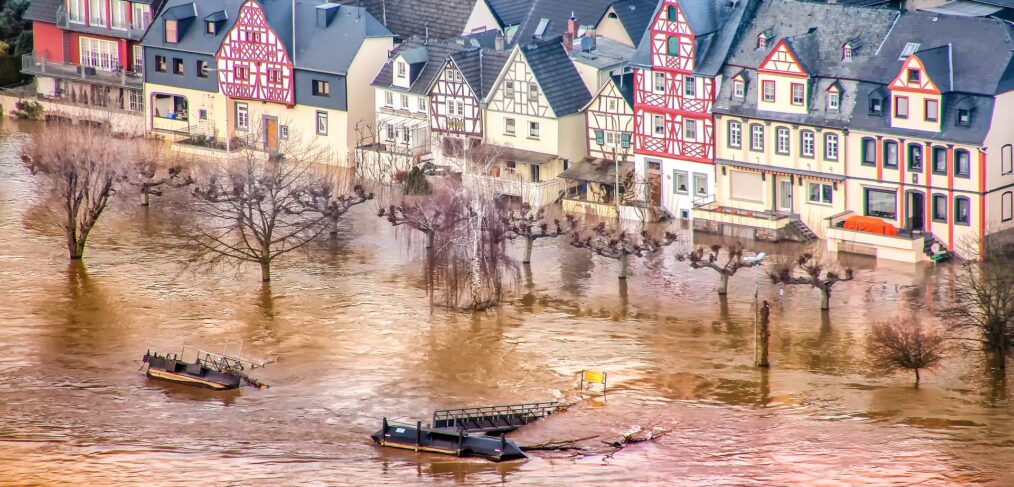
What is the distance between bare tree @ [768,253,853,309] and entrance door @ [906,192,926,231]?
25.8 feet

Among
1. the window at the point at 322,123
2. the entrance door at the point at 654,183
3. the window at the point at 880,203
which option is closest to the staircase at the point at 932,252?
the window at the point at 880,203

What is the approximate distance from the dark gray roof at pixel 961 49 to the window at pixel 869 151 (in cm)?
319

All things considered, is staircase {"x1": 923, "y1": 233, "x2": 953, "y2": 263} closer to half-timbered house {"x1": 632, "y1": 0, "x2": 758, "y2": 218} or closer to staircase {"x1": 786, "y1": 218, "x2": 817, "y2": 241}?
staircase {"x1": 786, "y1": 218, "x2": 817, "y2": 241}

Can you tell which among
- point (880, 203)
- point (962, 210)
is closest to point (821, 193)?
point (880, 203)

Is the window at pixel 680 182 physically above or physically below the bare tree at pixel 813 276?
above

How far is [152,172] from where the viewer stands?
388 ft

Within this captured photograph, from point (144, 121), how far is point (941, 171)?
54477 mm

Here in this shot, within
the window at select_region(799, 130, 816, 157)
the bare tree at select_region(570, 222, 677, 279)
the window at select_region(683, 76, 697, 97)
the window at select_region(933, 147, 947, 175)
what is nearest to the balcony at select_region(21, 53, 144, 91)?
the window at select_region(683, 76, 697, 97)

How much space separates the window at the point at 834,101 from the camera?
358ft

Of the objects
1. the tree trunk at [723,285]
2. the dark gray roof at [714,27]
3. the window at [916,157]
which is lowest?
the tree trunk at [723,285]

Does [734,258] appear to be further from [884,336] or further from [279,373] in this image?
[279,373]

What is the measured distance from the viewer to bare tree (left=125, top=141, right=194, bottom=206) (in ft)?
385

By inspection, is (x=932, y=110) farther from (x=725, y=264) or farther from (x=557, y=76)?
(x=557, y=76)

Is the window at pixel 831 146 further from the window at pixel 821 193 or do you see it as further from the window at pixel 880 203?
the window at pixel 880 203
